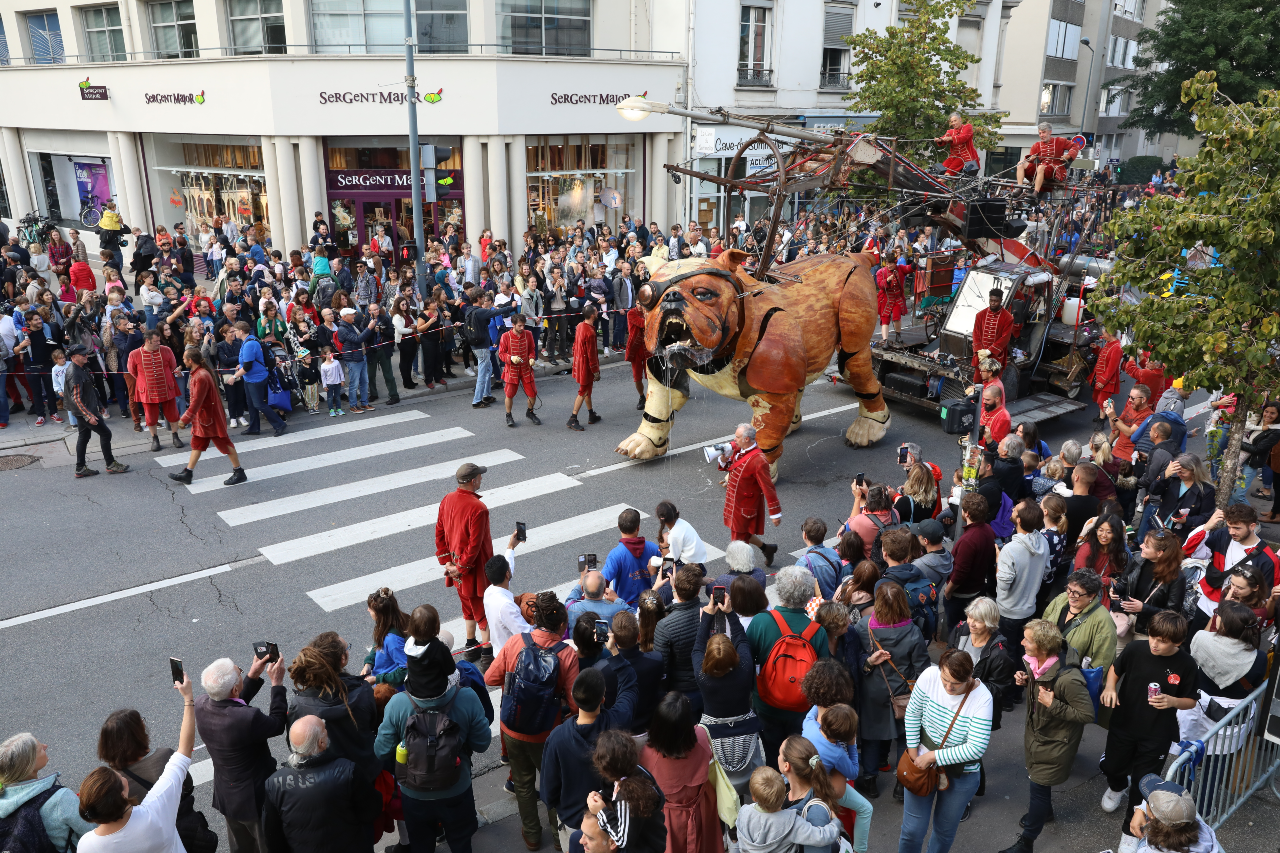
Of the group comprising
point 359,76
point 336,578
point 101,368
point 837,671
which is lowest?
point 336,578

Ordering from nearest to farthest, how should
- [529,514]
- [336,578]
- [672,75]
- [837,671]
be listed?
[837,671] → [336,578] → [529,514] → [672,75]

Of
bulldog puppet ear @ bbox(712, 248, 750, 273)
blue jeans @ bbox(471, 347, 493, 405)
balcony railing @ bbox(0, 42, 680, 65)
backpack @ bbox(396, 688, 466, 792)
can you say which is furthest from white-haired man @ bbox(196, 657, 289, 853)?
balcony railing @ bbox(0, 42, 680, 65)

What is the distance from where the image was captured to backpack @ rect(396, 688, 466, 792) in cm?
487

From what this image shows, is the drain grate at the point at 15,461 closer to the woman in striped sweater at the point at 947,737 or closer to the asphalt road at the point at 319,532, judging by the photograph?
the asphalt road at the point at 319,532

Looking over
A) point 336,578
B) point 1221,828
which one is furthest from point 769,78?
point 1221,828

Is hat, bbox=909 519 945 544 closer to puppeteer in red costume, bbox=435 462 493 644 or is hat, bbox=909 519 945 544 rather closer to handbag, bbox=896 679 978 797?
handbag, bbox=896 679 978 797

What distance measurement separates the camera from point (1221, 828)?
226 inches

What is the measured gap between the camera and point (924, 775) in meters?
5.03

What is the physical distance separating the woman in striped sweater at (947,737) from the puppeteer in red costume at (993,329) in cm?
811

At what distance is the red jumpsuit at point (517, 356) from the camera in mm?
12797

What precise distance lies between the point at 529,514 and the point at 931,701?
6209mm

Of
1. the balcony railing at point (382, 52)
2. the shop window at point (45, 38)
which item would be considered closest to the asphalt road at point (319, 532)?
the balcony railing at point (382, 52)

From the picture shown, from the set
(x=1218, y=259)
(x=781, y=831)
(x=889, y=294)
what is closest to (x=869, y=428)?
(x=889, y=294)

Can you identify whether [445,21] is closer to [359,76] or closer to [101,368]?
[359,76]
